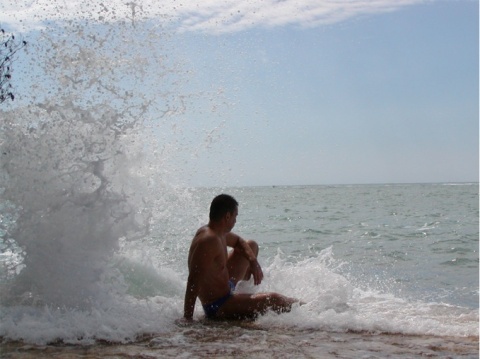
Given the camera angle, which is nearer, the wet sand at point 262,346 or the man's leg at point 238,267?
the wet sand at point 262,346

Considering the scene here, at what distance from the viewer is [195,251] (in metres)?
5.27

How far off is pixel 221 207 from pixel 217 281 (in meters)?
0.70

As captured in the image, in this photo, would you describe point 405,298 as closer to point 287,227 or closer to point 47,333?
point 47,333

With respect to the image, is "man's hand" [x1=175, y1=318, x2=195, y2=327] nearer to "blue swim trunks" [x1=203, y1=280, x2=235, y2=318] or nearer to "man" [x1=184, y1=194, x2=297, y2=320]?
"man" [x1=184, y1=194, x2=297, y2=320]

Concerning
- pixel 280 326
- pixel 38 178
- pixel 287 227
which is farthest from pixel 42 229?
pixel 287 227

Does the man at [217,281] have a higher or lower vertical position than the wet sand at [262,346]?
higher

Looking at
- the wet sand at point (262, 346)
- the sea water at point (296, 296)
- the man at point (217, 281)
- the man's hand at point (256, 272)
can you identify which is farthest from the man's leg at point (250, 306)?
the wet sand at point (262, 346)

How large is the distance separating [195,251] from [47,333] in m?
1.49

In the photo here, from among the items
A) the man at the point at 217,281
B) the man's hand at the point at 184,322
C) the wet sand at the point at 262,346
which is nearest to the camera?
the wet sand at the point at 262,346

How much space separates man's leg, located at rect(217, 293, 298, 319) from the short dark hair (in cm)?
81

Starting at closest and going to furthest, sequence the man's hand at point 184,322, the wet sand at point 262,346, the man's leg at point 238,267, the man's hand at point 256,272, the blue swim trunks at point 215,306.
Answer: the wet sand at point 262,346, the man's hand at point 184,322, the blue swim trunks at point 215,306, the man's hand at point 256,272, the man's leg at point 238,267

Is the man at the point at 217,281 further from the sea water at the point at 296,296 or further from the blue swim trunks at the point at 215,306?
the sea water at the point at 296,296

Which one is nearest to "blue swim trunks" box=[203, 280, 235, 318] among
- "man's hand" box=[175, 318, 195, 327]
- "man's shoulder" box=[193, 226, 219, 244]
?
"man's hand" box=[175, 318, 195, 327]

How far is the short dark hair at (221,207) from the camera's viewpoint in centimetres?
533
